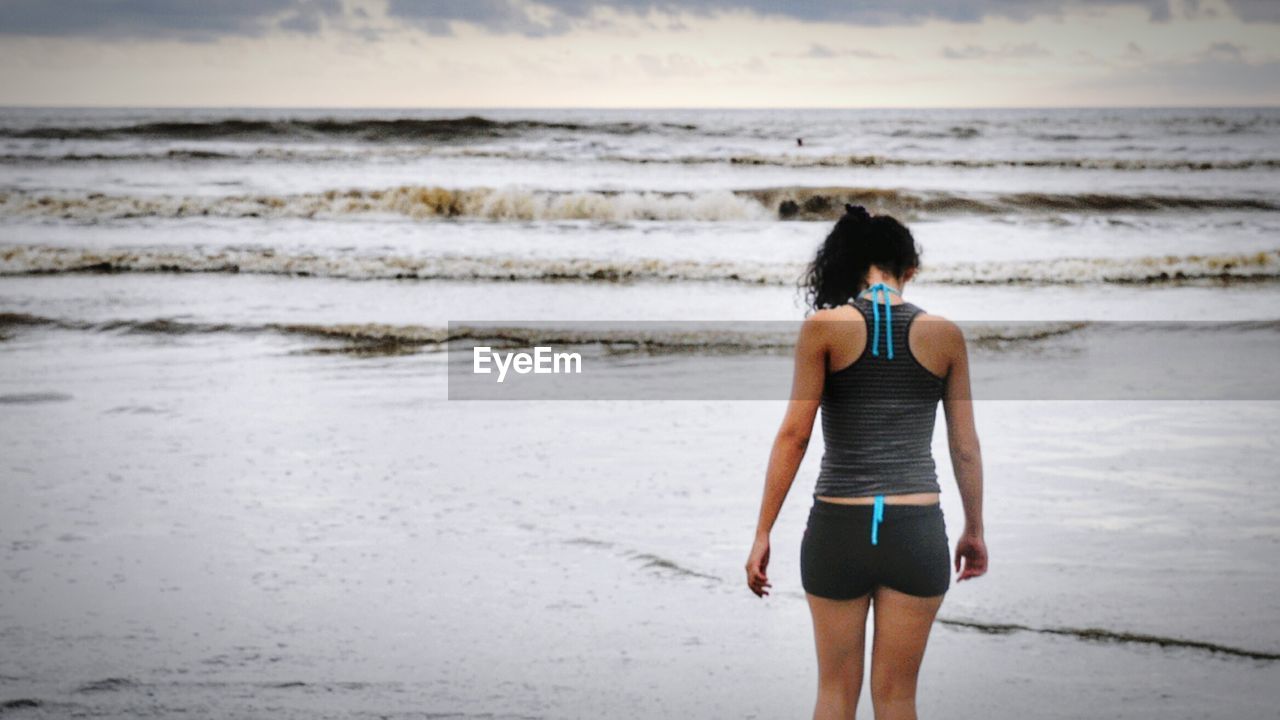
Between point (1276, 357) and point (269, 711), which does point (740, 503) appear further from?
point (1276, 357)

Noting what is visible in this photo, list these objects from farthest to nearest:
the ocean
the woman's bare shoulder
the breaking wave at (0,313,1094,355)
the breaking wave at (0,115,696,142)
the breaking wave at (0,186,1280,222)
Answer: the breaking wave at (0,115,696,142) → the breaking wave at (0,186,1280,222) → the breaking wave at (0,313,1094,355) → the ocean → the woman's bare shoulder

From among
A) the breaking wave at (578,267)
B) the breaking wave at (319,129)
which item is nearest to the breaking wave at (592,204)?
the breaking wave at (578,267)

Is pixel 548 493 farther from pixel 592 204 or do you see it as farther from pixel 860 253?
pixel 592 204

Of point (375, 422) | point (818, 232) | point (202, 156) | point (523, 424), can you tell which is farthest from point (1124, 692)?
point (202, 156)

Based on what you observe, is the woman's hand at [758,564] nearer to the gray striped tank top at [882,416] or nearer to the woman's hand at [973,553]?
the gray striped tank top at [882,416]

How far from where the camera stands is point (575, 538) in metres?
6.02

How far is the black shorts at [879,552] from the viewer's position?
3051 millimetres

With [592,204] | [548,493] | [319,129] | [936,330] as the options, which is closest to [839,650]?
[936,330]

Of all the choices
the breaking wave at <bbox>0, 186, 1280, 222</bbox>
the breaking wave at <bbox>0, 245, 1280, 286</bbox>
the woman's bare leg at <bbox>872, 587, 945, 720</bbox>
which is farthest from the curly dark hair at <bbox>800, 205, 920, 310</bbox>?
the breaking wave at <bbox>0, 186, 1280, 222</bbox>

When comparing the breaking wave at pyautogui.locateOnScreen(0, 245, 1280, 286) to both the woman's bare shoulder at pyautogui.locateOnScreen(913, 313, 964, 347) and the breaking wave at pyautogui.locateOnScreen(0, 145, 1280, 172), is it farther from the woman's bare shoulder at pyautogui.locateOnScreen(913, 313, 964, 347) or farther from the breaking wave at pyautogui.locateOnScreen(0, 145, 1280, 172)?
the breaking wave at pyautogui.locateOnScreen(0, 145, 1280, 172)

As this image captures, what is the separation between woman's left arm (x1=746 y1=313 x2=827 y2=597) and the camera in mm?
3025

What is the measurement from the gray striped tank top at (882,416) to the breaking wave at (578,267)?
13.2 meters

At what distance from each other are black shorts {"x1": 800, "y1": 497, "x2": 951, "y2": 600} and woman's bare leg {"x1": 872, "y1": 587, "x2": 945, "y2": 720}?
0.03m

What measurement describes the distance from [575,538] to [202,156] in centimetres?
3476
